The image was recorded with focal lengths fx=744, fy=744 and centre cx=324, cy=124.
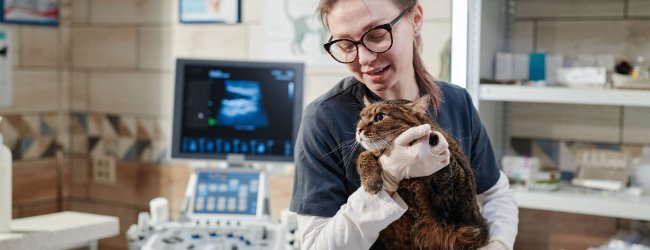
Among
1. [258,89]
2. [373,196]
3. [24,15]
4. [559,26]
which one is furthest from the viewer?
[24,15]

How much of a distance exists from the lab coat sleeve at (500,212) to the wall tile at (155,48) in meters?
2.11

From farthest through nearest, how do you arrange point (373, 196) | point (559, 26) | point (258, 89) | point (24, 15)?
point (24, 15), point (559, 26), point (258, 89), point (373, 196)

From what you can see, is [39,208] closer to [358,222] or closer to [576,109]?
[576,109]

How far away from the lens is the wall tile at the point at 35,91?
3.14 metres

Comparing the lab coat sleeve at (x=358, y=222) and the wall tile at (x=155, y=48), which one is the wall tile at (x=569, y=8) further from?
the lab coat sleeve at (x=358, y=222)

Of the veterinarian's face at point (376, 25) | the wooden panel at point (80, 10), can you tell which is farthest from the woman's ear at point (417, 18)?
the wooden panel at point (80, 10)

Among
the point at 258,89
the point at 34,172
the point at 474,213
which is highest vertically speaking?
the point at 258,89

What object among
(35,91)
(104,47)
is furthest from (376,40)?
(35,91)

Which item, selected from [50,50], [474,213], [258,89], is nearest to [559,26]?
[258,89]

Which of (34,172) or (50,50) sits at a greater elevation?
(50,50)

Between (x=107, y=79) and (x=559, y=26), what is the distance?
1894 millimetres

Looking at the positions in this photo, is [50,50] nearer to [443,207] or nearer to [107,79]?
[107,79]

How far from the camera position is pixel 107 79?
3.25 meters

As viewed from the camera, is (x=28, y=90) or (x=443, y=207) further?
(x=28, y=90)
